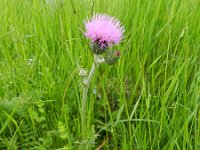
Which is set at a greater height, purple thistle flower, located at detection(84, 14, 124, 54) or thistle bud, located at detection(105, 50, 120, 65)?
purple thistle flower, located at detection(84, 14, 124, 54)

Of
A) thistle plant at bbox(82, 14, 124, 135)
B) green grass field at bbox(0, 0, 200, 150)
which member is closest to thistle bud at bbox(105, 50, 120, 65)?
thistle plant at bbox(82, 14, 124, 135)

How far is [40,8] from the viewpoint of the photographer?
5.72 ft

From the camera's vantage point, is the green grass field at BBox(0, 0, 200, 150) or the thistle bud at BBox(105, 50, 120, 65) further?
the green grass field at BBox(0, 0, 200, 150)

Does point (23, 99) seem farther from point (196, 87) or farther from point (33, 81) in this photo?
point (196, 87)

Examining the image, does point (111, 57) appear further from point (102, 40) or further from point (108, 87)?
point (108, 87)

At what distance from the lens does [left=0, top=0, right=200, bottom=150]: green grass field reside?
99 centimetres

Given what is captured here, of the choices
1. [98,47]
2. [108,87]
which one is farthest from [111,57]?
[108,87]

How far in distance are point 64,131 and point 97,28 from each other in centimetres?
30

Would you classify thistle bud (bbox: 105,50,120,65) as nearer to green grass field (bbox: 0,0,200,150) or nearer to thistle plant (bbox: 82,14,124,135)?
thistle plant (bbox: 82,14,124,135)

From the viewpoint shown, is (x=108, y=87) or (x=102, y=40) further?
(x=108, y=87)

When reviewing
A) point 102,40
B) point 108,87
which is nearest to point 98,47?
point 102,40

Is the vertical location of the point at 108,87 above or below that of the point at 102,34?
below

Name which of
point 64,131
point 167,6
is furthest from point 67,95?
point 167,6

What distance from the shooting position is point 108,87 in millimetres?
1191
